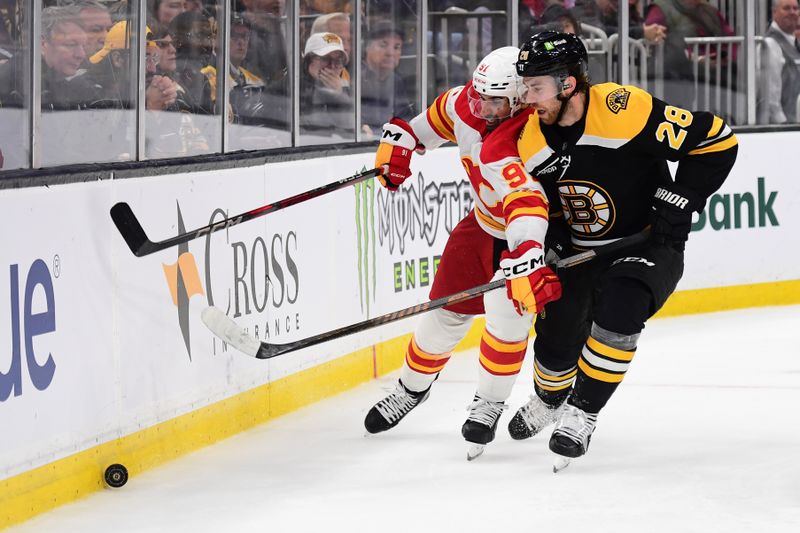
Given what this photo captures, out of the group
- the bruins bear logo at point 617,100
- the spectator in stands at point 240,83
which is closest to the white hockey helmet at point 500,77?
the bruins bear logo at point 617,100

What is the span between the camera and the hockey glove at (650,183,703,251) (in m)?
3.96

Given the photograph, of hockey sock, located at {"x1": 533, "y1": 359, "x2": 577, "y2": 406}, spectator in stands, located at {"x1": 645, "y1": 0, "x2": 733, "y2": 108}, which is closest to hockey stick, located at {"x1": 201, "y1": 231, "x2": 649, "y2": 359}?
hockey sock, located at {"x1": 533, "y1": 359, "x2": 577, "y2": 406}

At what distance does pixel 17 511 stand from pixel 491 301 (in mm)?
1402

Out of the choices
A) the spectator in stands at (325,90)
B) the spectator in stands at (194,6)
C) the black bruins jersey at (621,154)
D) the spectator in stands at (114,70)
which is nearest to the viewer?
the black bruins jersey at (621,154)

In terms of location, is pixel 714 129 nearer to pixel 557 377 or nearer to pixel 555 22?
pixel 557 377

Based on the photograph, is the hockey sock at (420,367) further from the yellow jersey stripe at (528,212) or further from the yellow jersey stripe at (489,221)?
the yellow jersey stripe at (528,212)

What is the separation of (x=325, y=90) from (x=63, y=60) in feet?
6.38

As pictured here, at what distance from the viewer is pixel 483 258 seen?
14.5 feet

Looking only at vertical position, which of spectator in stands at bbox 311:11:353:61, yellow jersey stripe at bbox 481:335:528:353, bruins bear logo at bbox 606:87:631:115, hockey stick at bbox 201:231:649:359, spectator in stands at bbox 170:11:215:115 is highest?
spectator in stands at bbox 311:11:353:61

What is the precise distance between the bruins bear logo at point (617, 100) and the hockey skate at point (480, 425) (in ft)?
2.95

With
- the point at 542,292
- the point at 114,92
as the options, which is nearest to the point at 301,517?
the point at 542,292

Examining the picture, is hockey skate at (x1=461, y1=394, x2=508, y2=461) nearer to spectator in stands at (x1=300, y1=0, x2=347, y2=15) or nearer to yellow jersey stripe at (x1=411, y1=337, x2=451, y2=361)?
yellow jersey stripe at (x1=411, y1=337, x2=451, y2=361)

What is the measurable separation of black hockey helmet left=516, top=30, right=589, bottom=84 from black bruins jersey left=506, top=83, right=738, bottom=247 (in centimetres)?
11

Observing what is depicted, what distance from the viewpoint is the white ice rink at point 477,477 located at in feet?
11.7
